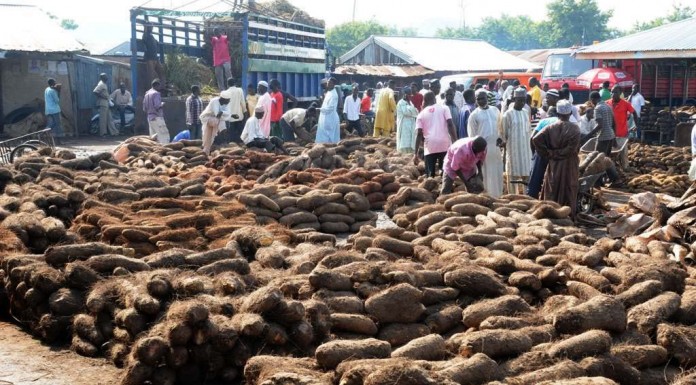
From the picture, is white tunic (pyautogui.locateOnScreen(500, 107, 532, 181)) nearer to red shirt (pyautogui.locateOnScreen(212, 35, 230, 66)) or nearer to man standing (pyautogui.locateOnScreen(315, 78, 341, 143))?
man standing (pyautogui.locateOnScreen(315, 78, 341, 143))

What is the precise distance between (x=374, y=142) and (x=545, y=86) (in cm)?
995

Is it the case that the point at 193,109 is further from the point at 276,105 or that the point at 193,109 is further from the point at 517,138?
the point at 517,138

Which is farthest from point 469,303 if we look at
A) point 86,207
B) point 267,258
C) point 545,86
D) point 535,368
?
point 545,86

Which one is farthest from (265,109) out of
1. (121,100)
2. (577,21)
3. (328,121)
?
(577,21)

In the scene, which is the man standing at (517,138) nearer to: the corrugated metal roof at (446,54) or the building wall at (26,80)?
the building wall at (26,80)

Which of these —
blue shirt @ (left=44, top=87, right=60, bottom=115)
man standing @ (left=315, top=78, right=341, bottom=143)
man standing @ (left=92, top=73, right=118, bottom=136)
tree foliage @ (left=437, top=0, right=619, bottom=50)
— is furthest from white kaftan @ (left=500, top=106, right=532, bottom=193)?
tree foliage @ (left=437, top=0, right=619, bottom=50)

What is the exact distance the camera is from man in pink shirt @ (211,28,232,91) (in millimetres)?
21513

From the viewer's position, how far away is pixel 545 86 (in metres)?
25.7

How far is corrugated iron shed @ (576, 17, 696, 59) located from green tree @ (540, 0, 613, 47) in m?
41.6

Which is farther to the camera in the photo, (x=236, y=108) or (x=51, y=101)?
(x=51, y=101)

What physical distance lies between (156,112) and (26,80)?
684 cm

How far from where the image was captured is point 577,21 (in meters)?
69.4

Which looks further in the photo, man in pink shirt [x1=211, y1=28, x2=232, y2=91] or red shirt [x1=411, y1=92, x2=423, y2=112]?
man in pink shirt [x1=211, y1=28, x2=232, y2=91]

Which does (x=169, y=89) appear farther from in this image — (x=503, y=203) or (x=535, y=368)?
(x=535, y=368)
